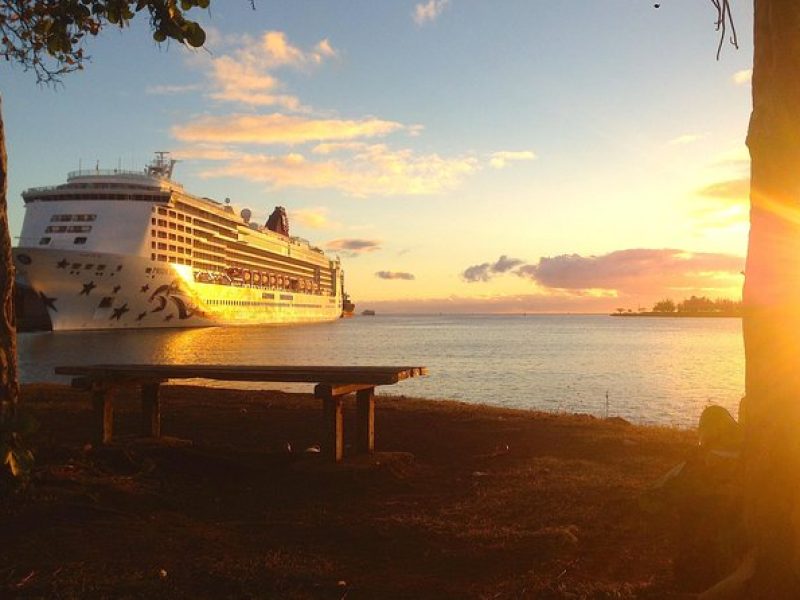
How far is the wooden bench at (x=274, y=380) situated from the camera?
657 centimetres

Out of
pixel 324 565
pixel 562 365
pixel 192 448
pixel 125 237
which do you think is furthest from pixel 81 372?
pixel 125 237

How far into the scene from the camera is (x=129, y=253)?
6266 centimetres

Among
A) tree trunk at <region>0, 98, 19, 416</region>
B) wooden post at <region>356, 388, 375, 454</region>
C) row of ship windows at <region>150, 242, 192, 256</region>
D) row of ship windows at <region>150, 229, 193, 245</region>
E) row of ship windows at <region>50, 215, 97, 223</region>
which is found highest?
row of ship windows at <region>50, 215, 97, 223</region>

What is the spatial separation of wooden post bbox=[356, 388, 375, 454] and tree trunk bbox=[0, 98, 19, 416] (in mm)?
3306

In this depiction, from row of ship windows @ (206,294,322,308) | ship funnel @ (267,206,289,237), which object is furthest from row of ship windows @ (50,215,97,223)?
ship funnel @ (267,206,289,237)

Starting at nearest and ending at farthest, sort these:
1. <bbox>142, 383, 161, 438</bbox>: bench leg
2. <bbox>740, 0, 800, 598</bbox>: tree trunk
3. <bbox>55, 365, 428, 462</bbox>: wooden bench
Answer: <bbox>740, 0, 800, 598</bbox>: tree trunk → <bbox>55, 365, 428, 462</bbox>: wooden bench → <bbox>142, 383, 161, 438</bbox>: bench leg

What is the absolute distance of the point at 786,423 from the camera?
9.87 ft

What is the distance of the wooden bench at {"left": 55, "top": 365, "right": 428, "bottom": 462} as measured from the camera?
657 cm

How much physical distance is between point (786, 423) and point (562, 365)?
4081cm

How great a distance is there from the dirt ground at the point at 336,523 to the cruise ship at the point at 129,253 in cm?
5679

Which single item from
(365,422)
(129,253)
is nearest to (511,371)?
(365,422)

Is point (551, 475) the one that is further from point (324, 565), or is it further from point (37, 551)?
point (37, 551)

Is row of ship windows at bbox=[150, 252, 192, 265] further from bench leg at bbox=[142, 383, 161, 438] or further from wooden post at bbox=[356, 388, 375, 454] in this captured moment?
wooden post at bbox=[356, 388, 375, 454]

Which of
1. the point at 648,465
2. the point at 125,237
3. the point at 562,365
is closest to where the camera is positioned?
the point at 648,465
